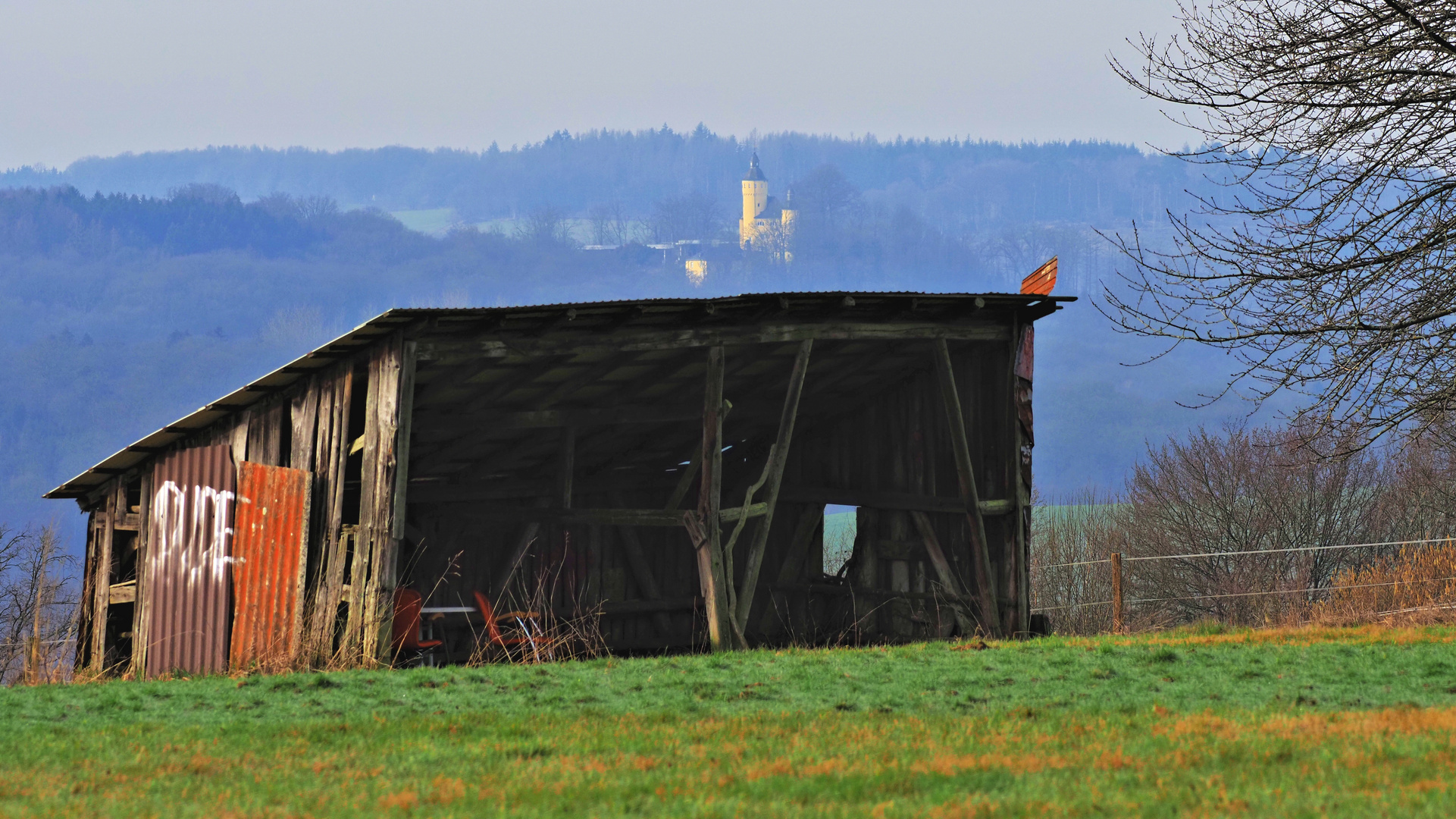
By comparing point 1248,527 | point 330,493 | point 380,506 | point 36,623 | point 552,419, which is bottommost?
point 36,623

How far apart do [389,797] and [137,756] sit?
2.04 metres

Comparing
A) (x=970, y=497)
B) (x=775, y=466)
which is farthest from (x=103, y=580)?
(x=970, y=497)

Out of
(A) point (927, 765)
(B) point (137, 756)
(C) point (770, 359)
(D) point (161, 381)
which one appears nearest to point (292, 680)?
(B) point (137, 756)

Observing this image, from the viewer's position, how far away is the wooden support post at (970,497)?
14164 mm

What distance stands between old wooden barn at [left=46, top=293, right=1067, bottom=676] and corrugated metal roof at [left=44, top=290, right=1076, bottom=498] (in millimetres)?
53

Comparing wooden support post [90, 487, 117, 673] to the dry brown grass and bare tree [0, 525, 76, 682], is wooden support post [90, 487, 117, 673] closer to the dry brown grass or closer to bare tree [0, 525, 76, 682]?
bare tree [0, 525, 76, 682]

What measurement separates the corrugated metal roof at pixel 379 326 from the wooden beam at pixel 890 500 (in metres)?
2.37

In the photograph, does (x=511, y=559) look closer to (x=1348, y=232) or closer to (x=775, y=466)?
(x=775, y=466)

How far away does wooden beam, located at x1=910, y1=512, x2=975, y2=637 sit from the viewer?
1527 centimetres

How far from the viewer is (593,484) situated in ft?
56.4

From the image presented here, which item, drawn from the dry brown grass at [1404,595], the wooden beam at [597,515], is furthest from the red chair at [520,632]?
the dry brown grass at [1404,595]

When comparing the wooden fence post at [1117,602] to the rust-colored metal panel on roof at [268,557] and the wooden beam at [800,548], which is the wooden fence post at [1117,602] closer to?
the wooden beam at [800,548]

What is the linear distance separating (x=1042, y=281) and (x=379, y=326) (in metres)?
7.68

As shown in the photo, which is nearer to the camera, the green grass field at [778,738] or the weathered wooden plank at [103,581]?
the green grass field at [778,738]
